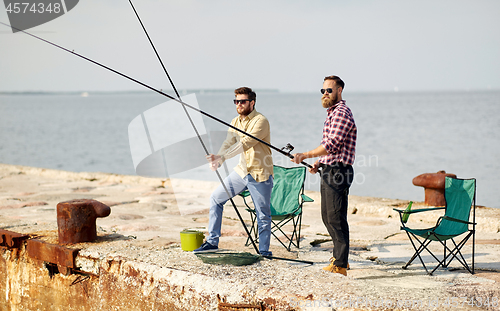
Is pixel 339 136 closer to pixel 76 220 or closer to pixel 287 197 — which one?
pixel 287 197

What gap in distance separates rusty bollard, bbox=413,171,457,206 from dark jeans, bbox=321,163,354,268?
285 centimetres

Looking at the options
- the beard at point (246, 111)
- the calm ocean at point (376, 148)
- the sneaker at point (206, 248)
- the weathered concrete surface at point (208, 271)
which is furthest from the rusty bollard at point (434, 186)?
the calm ocean at point (376, 148)

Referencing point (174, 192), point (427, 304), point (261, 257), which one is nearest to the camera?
point (427, 304)

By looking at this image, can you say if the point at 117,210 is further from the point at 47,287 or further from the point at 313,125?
the point at 313,125

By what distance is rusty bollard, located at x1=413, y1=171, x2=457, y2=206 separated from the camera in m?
6.81

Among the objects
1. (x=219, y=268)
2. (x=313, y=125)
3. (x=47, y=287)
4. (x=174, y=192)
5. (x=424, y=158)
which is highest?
(x=313, y=125)

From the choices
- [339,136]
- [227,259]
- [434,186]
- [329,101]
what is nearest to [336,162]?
[339,136]

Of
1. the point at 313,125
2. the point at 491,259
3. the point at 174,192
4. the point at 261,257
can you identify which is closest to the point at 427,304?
the point at 261,257

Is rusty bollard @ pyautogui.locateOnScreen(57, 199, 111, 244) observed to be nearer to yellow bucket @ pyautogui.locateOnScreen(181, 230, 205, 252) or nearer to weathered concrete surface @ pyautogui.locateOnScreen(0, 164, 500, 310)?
weathered concrete surface @ pyautogui.locateOnScreen(0, 164, 500, 310)

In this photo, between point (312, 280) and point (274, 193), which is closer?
point (312, 280)

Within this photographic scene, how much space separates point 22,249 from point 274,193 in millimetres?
2630

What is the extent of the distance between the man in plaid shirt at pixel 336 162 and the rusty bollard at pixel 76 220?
206 centimetres

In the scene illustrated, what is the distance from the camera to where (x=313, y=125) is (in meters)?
44.2

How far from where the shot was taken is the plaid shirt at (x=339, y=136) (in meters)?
4.31
